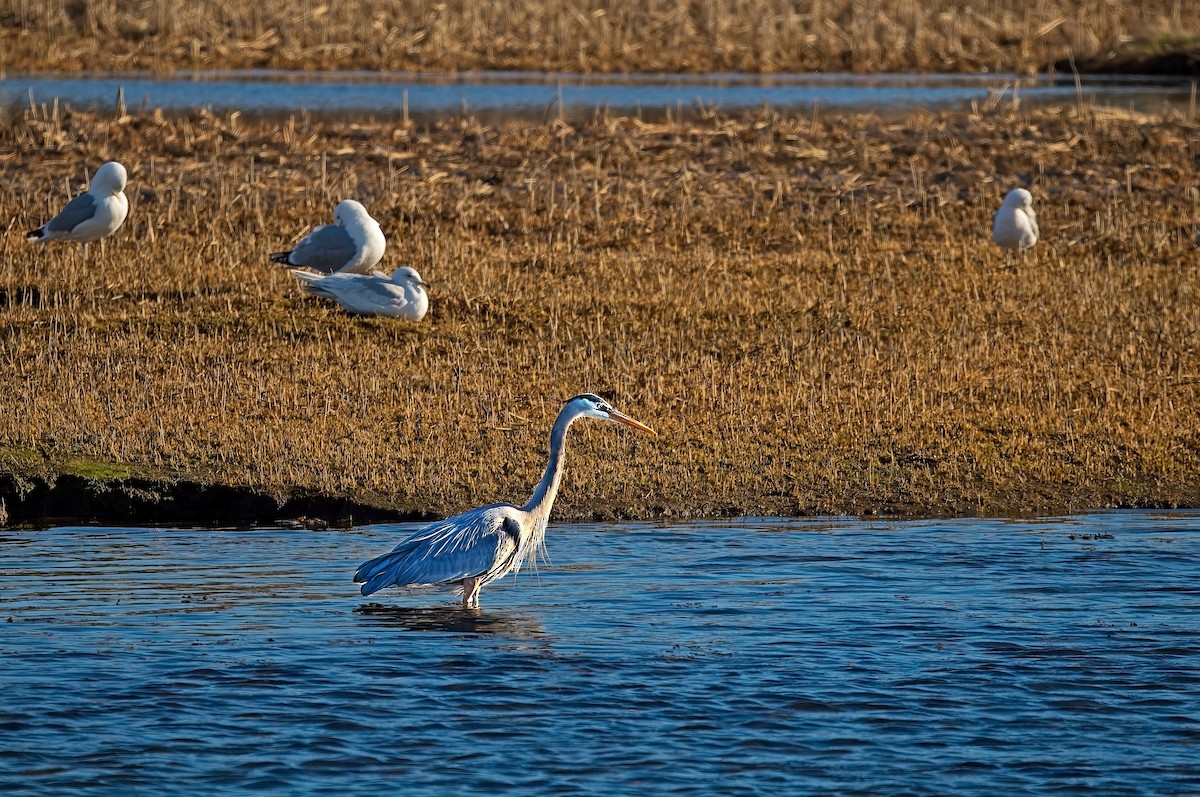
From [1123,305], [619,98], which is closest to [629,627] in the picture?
[1123,305]

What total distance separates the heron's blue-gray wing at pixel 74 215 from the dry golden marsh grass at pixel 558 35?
19.2 metres

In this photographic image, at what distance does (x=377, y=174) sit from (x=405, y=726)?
13966 mm

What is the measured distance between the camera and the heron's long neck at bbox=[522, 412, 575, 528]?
9.05m

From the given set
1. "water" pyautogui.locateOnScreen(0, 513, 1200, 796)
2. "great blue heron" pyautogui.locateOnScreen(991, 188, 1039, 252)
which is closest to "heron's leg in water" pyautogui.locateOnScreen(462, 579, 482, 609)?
"water" pyautogui.locateOnScreen(0, 513, 1200, 796)

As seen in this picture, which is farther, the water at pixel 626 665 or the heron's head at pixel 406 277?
the heron's head at pixel 406 277

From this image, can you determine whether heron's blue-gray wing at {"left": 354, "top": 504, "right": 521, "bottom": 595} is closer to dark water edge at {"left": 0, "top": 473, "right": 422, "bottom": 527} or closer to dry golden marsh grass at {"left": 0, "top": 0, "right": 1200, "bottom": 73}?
dark water edge at {"left": 0, "top": 473, "right": 422, "bottom": 527}

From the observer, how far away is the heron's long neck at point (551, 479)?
9.05m

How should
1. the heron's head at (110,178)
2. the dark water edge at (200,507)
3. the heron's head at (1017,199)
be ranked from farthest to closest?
the heron's head at (1017,199) < the heron's head at (110,178) < the dark water edge at (200,507)

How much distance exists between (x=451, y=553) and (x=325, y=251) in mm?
7006

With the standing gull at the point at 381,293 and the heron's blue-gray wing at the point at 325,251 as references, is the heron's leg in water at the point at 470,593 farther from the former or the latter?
the heron's blue-gray wing at the point at 325,251

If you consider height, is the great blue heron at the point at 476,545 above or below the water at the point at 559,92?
below

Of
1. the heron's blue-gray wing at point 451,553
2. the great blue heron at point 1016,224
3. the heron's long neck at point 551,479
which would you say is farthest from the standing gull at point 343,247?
the heron's blue-gray wing at point 451,553

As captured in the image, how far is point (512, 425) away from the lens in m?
11.5

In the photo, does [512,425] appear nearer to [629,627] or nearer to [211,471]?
[211,471]
